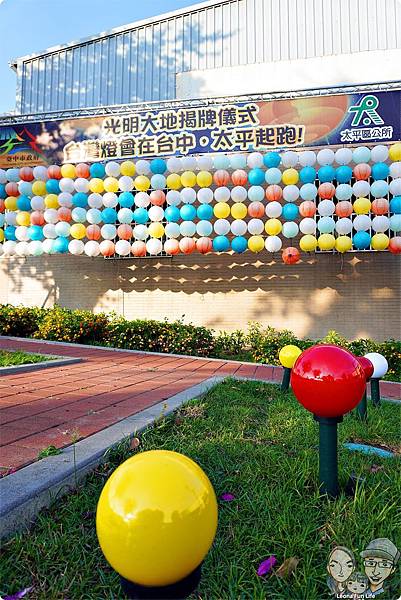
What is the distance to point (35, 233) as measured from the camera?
952cm

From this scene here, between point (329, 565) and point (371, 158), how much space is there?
27.1ft

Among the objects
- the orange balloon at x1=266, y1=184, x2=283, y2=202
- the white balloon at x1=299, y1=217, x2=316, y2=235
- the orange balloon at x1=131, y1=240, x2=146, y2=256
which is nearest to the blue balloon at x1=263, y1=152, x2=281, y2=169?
the orange balloon at x1=266, y1=184, x2=283, y2=202

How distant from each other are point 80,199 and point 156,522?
9107 mm

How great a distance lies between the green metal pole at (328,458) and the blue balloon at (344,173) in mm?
7213

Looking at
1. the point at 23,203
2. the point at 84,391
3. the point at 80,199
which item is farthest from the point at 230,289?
the point at 84,391

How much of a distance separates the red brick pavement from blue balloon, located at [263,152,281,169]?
13.2ft

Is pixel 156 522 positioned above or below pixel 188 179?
below

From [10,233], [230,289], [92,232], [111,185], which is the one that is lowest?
[230,289]

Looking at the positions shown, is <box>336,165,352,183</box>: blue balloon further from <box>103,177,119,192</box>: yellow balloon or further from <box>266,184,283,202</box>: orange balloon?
<box>103,177,119,192</box>: yellow balloon

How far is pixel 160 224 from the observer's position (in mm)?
8945

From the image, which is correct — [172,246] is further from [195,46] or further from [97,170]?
[195,46]

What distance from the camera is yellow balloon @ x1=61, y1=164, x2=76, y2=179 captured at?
9.37m

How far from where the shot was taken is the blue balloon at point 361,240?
8.21 m

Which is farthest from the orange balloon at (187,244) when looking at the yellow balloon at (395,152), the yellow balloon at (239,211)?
the yellow balloon at (395,152)
